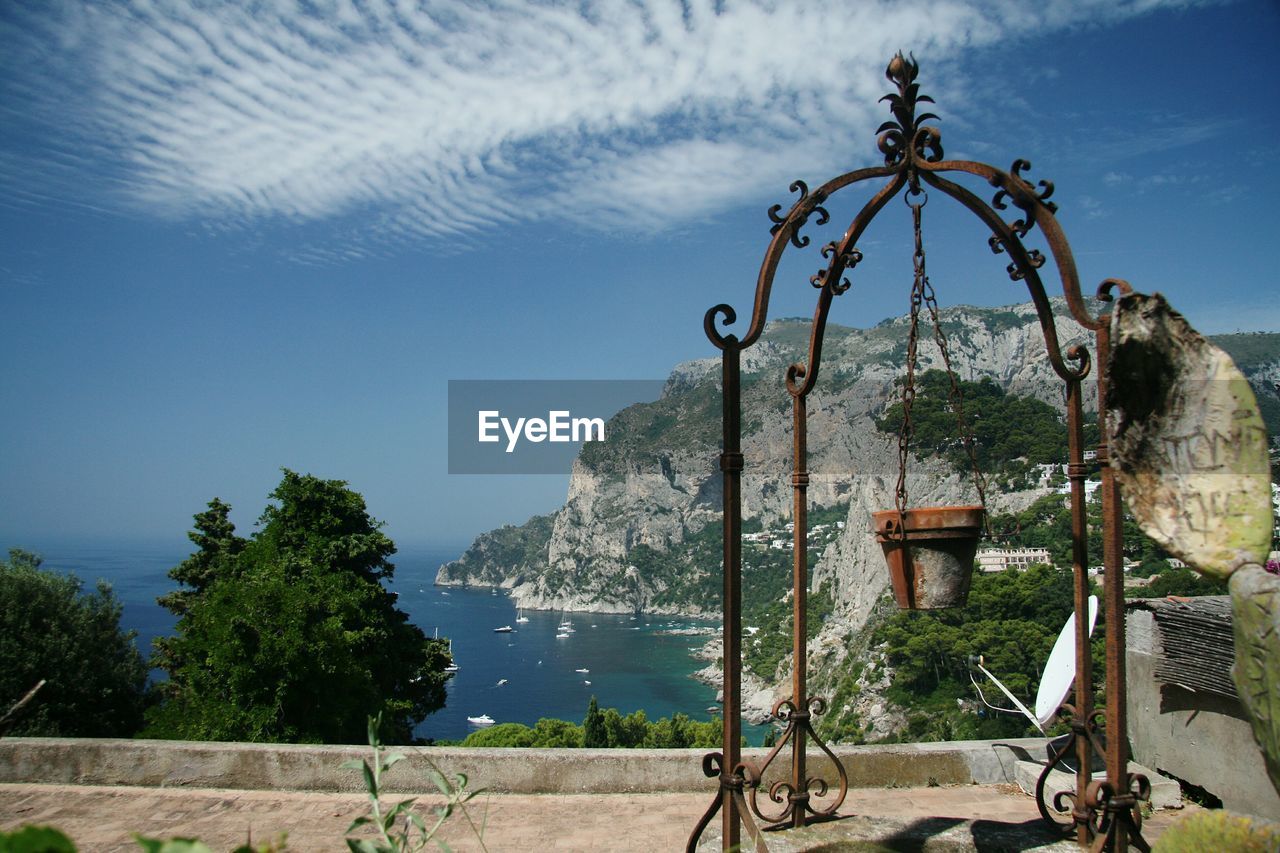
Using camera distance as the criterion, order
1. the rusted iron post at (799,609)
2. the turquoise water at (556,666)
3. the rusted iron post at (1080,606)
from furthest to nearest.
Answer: the turquoise water at (556,666) → the rusted iron post at (799,609) → the rusted iron post at (1080,606)

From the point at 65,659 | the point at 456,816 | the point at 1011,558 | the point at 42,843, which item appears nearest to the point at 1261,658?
the point at 42,843

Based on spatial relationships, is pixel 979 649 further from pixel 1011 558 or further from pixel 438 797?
pixel 438 797

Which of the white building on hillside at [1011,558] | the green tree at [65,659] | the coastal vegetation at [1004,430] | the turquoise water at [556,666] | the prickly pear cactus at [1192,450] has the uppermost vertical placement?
the coastal vegetation at [1004,430]

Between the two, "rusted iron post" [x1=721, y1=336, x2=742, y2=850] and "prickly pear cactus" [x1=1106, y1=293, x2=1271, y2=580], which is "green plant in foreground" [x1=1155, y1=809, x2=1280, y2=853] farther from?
"rusted iron post" [x1=721, y1=336, x2=742, y2=850]

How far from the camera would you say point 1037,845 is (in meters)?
3.29

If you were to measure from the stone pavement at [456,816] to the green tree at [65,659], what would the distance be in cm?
863

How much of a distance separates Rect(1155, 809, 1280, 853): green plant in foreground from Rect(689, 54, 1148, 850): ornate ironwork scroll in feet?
6.13

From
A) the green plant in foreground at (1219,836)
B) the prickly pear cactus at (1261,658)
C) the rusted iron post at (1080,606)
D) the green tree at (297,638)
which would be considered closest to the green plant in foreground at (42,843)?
the prickly pear cactus at (1261,658)

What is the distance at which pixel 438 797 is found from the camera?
5.05m

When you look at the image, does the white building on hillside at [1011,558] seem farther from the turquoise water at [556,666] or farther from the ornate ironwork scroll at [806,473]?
the ornate ironwork scroll at [806,473]

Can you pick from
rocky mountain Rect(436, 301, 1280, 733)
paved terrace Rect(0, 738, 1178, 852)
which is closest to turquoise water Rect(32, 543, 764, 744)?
rocky mountain Rect(436, 301, 1280, 733)

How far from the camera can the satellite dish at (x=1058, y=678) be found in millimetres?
4742

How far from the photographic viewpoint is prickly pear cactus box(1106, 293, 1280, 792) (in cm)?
133

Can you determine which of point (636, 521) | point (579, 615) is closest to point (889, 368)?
point (636, 521)
